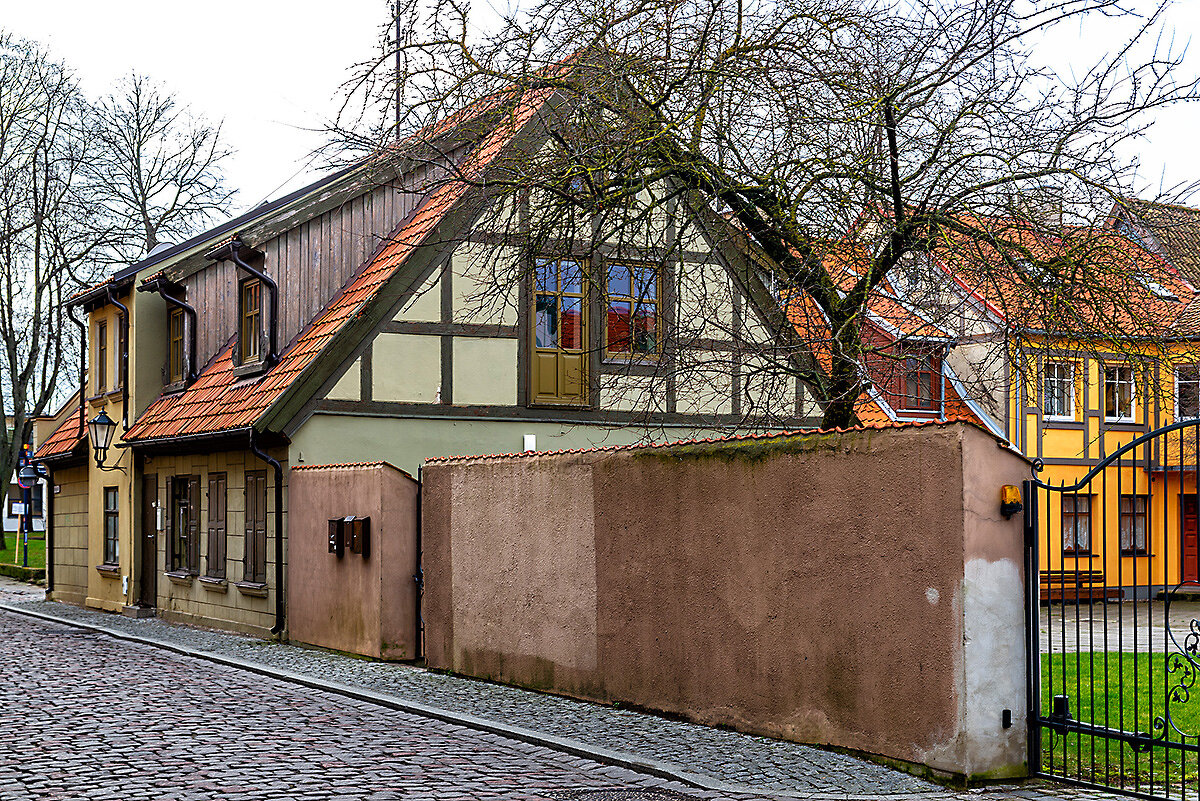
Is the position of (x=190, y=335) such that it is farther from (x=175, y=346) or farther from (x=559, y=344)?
(x=559, y=344)

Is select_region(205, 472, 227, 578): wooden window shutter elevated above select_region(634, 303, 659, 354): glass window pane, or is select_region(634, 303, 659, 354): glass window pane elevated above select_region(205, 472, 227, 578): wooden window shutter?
select_region(634, 303, 659, 354): glass window pane

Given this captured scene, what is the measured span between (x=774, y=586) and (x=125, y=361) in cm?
1771

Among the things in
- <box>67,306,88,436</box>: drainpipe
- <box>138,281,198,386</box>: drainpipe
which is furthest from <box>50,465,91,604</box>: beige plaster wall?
<box>138,281,198,386</box>: drainpipe

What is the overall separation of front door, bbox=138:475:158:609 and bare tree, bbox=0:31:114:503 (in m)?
14.0

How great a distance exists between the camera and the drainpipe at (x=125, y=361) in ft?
81.1

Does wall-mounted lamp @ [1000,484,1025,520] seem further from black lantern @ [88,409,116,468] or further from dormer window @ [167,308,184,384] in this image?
black lantern @ [88,409,116,468]

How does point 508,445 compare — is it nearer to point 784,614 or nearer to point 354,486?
point 354,486

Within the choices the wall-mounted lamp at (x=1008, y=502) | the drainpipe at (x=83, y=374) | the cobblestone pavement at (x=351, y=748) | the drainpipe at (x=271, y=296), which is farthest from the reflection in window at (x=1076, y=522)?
the drainpipe at (x=83, y=374)

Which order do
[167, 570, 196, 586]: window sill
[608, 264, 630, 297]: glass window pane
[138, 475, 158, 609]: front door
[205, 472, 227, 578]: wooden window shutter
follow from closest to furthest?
[608, 264, 630, 297]: glass window pane, [205, 472, 227, 578]: wooden window shutter, [167, 570, 196, 586]: window sill, [138, 475, 158, 609]: front door

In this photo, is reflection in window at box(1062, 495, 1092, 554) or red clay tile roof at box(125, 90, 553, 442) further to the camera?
red clay tile roof at box(125, 90, 553, 442)

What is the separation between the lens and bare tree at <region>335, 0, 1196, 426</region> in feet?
37.4

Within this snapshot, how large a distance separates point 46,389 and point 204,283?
1912 centimetres

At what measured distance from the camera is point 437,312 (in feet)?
61.5

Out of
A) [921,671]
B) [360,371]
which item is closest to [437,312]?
[360,371]
